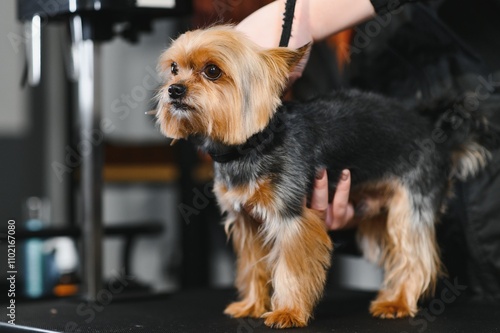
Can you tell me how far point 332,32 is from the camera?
62.0 inches

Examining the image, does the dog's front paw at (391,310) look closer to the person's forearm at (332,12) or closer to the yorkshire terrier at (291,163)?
the yorkshire terrier at (291,163)

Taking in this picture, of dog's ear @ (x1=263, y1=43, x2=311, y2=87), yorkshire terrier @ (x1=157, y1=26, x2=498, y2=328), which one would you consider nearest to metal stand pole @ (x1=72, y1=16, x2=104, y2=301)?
yorkshire terrier @ (x1=157, y1=26, x2=498, y2=328)

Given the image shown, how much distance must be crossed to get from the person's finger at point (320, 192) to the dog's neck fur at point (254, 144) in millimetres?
116

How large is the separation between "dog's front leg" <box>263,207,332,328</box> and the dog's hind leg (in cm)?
21

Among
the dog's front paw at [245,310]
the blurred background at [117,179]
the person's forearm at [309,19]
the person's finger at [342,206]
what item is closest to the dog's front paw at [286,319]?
the dog's front paw at [245,310]

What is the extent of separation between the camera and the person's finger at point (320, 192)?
1414 mm

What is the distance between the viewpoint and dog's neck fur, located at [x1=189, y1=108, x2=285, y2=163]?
1.36 meters

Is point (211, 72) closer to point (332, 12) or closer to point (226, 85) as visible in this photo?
point (226, 85)

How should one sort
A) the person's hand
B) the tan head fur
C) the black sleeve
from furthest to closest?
the black sleeve, the person's hand, the tan head fur

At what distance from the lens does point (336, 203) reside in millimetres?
1520

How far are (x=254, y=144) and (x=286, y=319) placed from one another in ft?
1.02

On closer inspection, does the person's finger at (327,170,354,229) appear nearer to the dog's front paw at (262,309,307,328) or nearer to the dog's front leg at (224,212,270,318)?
the dog's front leg at (224,212,270,318)

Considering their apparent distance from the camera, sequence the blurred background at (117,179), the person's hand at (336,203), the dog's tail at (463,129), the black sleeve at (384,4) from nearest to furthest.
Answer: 1. the person's hand at (336,203)
2. the black sleeve at (384,4)
3. the dog's tail at (463,129)
4. the blurred background at (117,179)

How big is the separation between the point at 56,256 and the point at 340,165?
5.62ft
